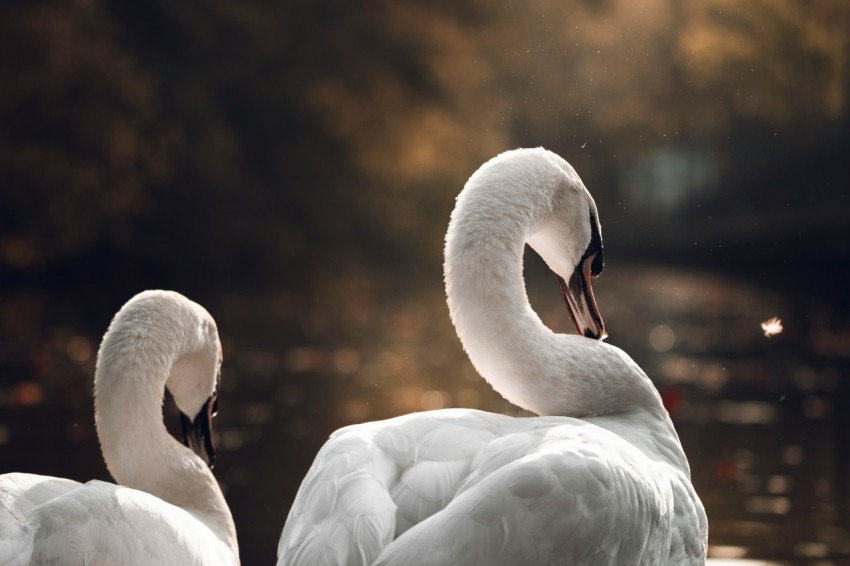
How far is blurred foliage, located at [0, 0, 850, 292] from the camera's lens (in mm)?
19156

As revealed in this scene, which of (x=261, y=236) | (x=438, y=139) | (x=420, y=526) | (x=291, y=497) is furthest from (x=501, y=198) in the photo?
(x=438, y=139)

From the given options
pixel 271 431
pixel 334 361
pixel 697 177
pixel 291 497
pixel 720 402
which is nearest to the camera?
pixel 291 497

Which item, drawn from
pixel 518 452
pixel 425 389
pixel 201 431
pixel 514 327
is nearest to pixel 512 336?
pixel 514 327

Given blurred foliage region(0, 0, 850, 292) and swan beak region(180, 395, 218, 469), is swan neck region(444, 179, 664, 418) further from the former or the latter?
blurred foliage region(0, 0, 850, 292)

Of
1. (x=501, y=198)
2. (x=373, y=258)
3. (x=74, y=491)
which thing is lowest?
(x=373, y=258)

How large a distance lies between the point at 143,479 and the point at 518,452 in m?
1.69

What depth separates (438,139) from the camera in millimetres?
22469

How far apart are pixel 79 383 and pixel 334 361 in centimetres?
201

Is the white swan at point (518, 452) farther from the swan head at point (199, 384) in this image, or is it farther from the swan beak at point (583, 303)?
the swan head at point (199, 384)

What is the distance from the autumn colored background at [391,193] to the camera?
8.98 m

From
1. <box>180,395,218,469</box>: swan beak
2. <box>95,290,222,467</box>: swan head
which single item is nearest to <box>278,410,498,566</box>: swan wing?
<box>95,290,222,467</box>: swan head

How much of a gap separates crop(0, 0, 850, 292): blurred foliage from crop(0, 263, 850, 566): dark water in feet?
12.8

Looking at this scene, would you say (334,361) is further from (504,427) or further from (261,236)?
(261,236)

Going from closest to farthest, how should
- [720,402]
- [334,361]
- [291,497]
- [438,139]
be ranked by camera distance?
[291,497] < [720,402] < [334,361] < [438,139]
